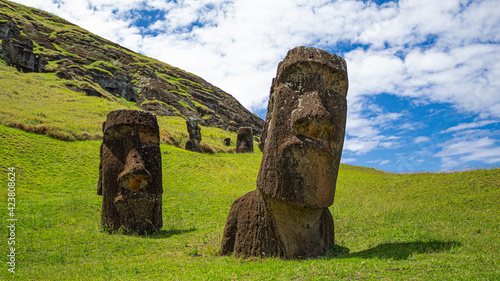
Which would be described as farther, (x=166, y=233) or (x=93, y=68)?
(x=93, y=68)

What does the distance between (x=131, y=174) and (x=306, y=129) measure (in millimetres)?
5911

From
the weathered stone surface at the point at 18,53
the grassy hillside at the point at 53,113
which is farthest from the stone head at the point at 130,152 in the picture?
the weathered stone surface at the point at 18,53

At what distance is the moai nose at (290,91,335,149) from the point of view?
6.72 m

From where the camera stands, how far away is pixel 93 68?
236 ft

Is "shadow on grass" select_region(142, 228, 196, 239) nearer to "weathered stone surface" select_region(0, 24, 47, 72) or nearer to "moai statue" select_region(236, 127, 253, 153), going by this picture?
"moai statue" select_region(236, 127, 253, 153)

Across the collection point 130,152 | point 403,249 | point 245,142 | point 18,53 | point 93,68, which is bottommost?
point 403,249

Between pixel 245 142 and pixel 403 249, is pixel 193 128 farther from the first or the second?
pixel 403 249

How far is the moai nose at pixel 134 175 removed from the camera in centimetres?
1030

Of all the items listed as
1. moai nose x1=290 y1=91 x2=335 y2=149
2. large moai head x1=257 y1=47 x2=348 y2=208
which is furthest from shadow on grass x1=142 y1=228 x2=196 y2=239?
moai nose x1=290 y1=91 x2=335 y2=149

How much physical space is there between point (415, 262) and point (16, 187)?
55.0 feet

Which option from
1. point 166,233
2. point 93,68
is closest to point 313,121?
point 166,233

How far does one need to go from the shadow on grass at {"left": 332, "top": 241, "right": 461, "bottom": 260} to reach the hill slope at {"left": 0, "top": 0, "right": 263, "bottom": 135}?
54230 millimetres

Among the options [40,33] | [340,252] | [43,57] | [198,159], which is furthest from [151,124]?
[40,33]

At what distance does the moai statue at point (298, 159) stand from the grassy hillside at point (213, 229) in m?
0.65
